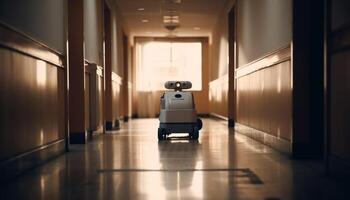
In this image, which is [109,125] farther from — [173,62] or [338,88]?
[173,62]

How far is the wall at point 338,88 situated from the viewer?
4102mm

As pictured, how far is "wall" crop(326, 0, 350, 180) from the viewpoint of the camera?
410 centimetres

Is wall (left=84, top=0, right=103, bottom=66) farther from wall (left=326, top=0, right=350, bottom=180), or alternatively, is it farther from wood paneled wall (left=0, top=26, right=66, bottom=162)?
wall (left=326, top=0, right=350, bottom=180)

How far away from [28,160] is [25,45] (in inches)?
42.7

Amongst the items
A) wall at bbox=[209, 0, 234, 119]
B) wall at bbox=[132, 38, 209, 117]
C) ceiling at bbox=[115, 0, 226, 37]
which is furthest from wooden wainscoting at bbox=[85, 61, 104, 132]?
wall at bbox=[132, 38, 209, 117]

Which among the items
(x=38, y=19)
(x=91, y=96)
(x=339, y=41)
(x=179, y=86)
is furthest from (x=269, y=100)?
(x=38, y=19)

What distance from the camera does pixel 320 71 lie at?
5871mm

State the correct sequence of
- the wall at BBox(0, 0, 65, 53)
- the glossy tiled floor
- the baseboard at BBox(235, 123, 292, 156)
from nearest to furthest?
the glossy tiled floor, the wall at BBox(0, 0, 65, 53), the baseboard at BBox(235, 123, 292, 156)

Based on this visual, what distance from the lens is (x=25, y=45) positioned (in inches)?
182

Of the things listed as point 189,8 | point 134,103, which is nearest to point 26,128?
point 189,8

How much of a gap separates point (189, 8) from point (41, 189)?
37.4 ft

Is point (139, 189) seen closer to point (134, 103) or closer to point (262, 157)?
point (262, 157)

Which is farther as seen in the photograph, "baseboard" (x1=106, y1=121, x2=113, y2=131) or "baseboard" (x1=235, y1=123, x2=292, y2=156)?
"baseboard" (x1=106, y1=121, x2=113, y2=131)

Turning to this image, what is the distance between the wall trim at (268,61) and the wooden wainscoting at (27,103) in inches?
112
